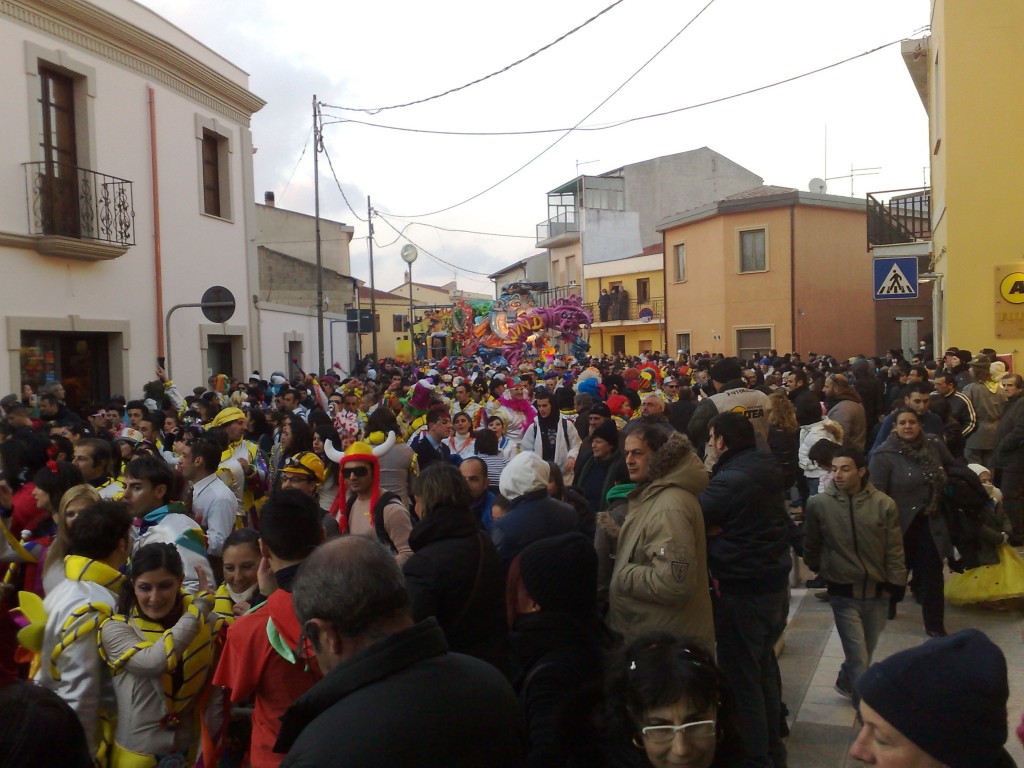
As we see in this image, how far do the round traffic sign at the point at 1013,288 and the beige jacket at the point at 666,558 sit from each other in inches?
476

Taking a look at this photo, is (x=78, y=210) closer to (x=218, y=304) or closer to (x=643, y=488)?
(x=218, y=304)

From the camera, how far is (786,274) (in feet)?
97.8

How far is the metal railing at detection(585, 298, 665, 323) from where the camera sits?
38.0 m

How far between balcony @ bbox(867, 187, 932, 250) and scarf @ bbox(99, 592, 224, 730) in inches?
777

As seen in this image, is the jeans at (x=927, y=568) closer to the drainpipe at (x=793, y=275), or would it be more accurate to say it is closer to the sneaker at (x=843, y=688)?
the sneaker at (x=843, y=688)

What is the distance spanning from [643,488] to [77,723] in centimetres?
256

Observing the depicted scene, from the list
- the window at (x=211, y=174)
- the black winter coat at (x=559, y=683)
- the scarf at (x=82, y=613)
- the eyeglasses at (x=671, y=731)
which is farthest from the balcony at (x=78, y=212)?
the eyeglasses at (x=671, y=731)

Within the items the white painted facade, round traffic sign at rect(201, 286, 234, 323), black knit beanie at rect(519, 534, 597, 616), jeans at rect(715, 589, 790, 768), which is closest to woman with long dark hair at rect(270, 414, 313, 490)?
jeans at rect(715, 589, 790, 768)

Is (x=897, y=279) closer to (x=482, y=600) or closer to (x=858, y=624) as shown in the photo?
(x=858, y=624)

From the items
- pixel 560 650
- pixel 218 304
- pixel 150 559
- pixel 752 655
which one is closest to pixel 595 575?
pixel 560 650

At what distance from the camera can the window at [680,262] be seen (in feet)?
111

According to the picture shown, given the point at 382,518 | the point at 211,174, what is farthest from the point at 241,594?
the point at 211,174

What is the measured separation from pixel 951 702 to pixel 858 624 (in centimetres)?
339

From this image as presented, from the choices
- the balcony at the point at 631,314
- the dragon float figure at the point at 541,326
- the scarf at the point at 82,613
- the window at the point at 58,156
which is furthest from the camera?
the balcony at the point at 631,314
